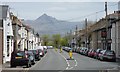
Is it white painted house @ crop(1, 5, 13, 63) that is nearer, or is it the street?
the street

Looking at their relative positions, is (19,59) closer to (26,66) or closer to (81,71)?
(26,66)

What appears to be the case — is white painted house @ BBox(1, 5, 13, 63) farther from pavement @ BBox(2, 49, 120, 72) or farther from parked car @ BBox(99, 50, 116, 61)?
parked car @ BBox(99, 50, 116, 61)

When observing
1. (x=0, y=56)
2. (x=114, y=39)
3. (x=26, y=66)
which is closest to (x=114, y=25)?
(x=114, y=39)

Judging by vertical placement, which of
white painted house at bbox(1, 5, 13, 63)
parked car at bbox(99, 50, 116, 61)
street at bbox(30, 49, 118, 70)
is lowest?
street at bbox(30, 49, 118, 70)

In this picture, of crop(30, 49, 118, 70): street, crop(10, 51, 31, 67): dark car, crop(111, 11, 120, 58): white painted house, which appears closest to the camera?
crop(10, 51, 31, 67): dark car

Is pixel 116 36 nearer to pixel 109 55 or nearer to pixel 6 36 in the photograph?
pixel 109 55

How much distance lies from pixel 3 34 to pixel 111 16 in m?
41.3

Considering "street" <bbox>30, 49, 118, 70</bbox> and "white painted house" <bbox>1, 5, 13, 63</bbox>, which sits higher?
"white painted house" <bbox>1, 5, 13, 63</bbox>

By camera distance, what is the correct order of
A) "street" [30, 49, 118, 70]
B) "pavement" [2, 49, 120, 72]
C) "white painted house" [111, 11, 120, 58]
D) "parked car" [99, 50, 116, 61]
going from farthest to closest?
"white painted house" [111, 11, 120, 58] → "parked car" [99, 50, 116, 61] → "street" [30, 49, 118, 70] → "pavement" [2, 49, 120, 72]

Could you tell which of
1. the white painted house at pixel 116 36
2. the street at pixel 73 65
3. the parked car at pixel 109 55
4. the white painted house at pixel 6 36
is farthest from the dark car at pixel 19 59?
the white painted house at pixel 116 36

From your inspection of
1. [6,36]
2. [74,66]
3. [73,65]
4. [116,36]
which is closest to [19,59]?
[74,66]

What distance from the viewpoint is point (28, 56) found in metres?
34.6

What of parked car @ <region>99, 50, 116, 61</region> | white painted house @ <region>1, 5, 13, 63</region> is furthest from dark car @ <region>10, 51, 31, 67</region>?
parked car @ <region>99, 50, 116, 61</region>

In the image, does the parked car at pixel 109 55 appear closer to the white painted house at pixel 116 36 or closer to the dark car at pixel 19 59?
the white painted house at pixel 116 36
